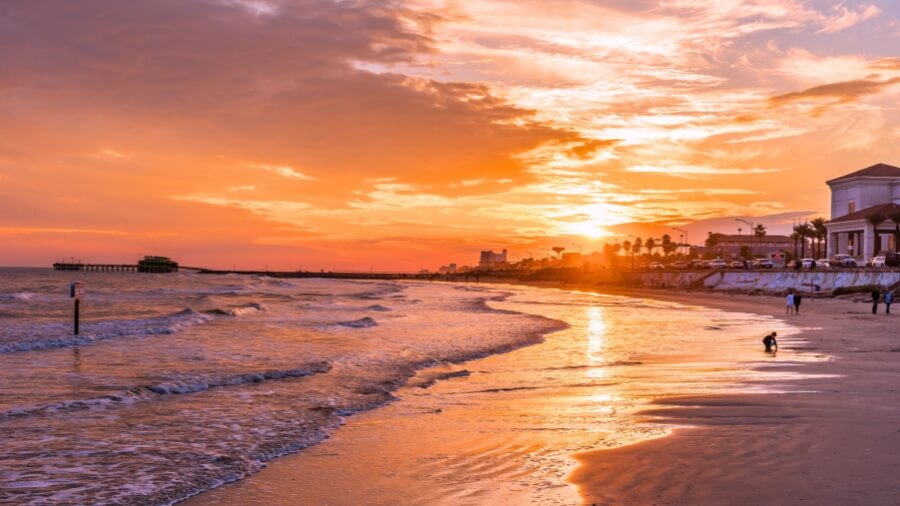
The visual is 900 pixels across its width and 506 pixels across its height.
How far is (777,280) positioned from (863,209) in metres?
30.1

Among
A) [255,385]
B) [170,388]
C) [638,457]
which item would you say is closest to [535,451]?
[638,457]

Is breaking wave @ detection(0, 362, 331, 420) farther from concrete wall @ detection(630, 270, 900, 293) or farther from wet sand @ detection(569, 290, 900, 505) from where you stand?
concrete wall @ detection(630, 270, 900, 293)

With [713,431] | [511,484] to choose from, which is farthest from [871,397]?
[511,484]

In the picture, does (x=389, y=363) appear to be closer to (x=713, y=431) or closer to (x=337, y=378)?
(x=337, y=378)

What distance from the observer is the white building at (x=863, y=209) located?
8650 cm

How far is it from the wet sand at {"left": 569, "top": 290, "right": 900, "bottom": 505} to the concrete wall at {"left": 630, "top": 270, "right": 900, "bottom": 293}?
56.2 meters

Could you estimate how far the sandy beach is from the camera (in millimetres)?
7820

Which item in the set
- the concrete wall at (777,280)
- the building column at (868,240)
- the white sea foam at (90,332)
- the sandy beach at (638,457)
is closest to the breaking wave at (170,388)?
the sandy beach at (638,457)

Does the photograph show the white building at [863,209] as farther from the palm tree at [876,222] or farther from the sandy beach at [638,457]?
the sandy beach at [638,457]

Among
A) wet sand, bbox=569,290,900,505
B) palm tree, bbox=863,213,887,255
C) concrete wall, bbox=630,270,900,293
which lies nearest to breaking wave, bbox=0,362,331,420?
wet sand, bbox=569,290,900,505

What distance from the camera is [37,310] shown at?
46.2 metres

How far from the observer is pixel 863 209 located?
323ft

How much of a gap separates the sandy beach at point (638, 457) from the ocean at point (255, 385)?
40 centimetres

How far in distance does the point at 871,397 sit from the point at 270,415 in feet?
38.0
